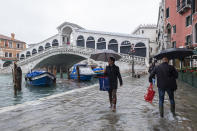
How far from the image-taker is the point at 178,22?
2058 centimetres

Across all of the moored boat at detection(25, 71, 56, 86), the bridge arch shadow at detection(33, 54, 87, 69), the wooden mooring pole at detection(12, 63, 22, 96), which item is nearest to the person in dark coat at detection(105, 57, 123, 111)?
the wooden mooring pole at detection(12, 63, 22, 96)

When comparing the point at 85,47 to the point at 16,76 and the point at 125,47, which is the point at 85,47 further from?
the point at 16,76

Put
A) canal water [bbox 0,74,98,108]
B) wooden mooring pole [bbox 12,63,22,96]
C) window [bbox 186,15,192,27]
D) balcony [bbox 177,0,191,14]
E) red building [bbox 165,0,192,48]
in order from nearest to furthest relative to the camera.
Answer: canal water [bbox 0,74,98,108] < wooden mooring pole [bbox 12,63,22,96] < balcony [bbox 177,0,191,14] < window [bbox 186,15,192,27] < red building [bbox 165,0,192,48]

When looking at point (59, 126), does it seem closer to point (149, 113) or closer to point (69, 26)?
point (149, 113)

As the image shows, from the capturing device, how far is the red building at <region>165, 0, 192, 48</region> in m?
17.9

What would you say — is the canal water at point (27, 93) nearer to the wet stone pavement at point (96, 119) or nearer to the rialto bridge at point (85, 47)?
the wet stone pavement at point (96, 119)

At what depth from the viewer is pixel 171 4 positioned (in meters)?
22.5

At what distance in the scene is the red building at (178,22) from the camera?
1791 centimetres

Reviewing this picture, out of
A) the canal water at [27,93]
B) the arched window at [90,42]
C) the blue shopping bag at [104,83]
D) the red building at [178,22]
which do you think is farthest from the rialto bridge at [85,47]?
the blue shopping bag at [104,83]

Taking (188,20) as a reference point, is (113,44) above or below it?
below

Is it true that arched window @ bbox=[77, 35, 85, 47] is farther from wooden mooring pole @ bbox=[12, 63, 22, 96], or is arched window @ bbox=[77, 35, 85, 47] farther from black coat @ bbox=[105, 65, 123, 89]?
black coat @ bbox=[105, 65, 123, 89]

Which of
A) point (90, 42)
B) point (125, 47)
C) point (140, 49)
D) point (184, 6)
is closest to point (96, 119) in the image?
point (184, 6)

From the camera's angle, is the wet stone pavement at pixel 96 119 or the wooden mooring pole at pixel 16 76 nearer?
the wet stone pavement at pixel 96 119

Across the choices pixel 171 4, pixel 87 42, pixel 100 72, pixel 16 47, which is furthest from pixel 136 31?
pixel 16 47
